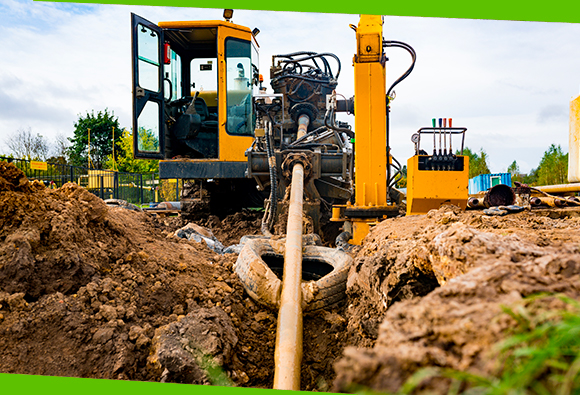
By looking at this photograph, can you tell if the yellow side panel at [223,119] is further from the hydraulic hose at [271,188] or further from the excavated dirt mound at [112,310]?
the excavated dirt mound at [112,310]

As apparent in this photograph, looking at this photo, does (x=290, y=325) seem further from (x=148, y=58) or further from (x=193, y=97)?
(x=193, y=97)

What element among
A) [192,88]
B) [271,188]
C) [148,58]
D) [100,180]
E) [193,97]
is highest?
[148,58]

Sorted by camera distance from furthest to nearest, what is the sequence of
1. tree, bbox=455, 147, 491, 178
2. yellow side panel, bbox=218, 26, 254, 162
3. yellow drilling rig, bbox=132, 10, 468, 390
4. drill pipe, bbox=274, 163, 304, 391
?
1. tree, bbox=455, 147, 491, 178
2. yellow side panel, bbox=218, 26, 254, 162
3. yellow drilling rig, bbox=132, 10, 468, 390
4. drill pipe, bbox=274, 163, 304, 391

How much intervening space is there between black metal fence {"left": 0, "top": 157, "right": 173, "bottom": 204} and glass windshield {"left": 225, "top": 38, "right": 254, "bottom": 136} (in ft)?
9.08

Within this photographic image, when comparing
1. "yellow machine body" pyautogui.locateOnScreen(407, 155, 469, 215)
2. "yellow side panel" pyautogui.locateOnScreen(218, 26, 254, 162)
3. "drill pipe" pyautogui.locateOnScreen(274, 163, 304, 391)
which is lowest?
"drill pipe" pyautogui.locateOnScreen(274, 163, 304, 391)

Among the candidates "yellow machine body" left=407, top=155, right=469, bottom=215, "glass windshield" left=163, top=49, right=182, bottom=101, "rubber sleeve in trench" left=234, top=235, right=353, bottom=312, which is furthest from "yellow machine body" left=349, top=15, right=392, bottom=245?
"glass windshield" left=163, top=49, right=182, bottom=101

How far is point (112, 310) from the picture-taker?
219 centimetres

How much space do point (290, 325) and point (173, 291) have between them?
0.75 metres

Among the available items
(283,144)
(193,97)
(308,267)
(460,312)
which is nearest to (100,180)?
(193,97)

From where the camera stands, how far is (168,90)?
261 inches

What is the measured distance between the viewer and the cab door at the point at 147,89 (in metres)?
5.79

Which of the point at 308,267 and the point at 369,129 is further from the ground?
the point at 369,129

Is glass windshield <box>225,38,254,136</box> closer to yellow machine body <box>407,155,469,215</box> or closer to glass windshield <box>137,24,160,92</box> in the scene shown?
glass windshield <box>137,24,160,92</box>

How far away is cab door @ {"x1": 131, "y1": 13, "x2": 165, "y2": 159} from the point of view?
19.0 feet
